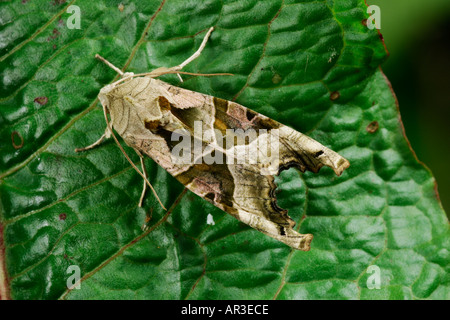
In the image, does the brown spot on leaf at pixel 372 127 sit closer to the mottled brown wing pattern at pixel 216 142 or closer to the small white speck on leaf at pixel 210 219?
the mottled brown wing pattern at pixel 216 142

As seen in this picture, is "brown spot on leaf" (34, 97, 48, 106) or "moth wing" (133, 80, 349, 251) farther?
"brown spot on leaf" (34, 97, 48, 106)

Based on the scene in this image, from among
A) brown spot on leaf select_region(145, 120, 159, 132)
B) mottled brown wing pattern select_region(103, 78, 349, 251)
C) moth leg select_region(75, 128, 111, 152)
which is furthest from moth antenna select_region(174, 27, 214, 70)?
moth leg select_region(75, 128, 111, 152)

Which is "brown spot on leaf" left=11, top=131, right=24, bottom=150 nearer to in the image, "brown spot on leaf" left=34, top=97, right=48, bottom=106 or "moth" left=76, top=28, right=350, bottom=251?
"brown spot on leaf" left=34, top=97, right=48, bottom=106

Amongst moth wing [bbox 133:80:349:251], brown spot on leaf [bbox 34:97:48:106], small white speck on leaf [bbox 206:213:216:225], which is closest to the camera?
moth wing [bbox 133:80:349:251]

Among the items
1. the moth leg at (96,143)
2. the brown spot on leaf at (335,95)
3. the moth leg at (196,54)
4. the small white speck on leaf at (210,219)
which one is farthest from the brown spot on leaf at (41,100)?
the brown spot on leaf at (335,95)

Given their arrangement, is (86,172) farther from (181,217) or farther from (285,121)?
(285,121)

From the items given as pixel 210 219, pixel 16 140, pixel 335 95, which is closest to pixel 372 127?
pixel 335 95

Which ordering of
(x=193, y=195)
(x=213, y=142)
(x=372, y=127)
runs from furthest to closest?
1. (x=193, y=195)
2. (x=372, y=127)
3. (x=213, y=142)

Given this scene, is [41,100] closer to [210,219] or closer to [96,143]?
[96,143]
